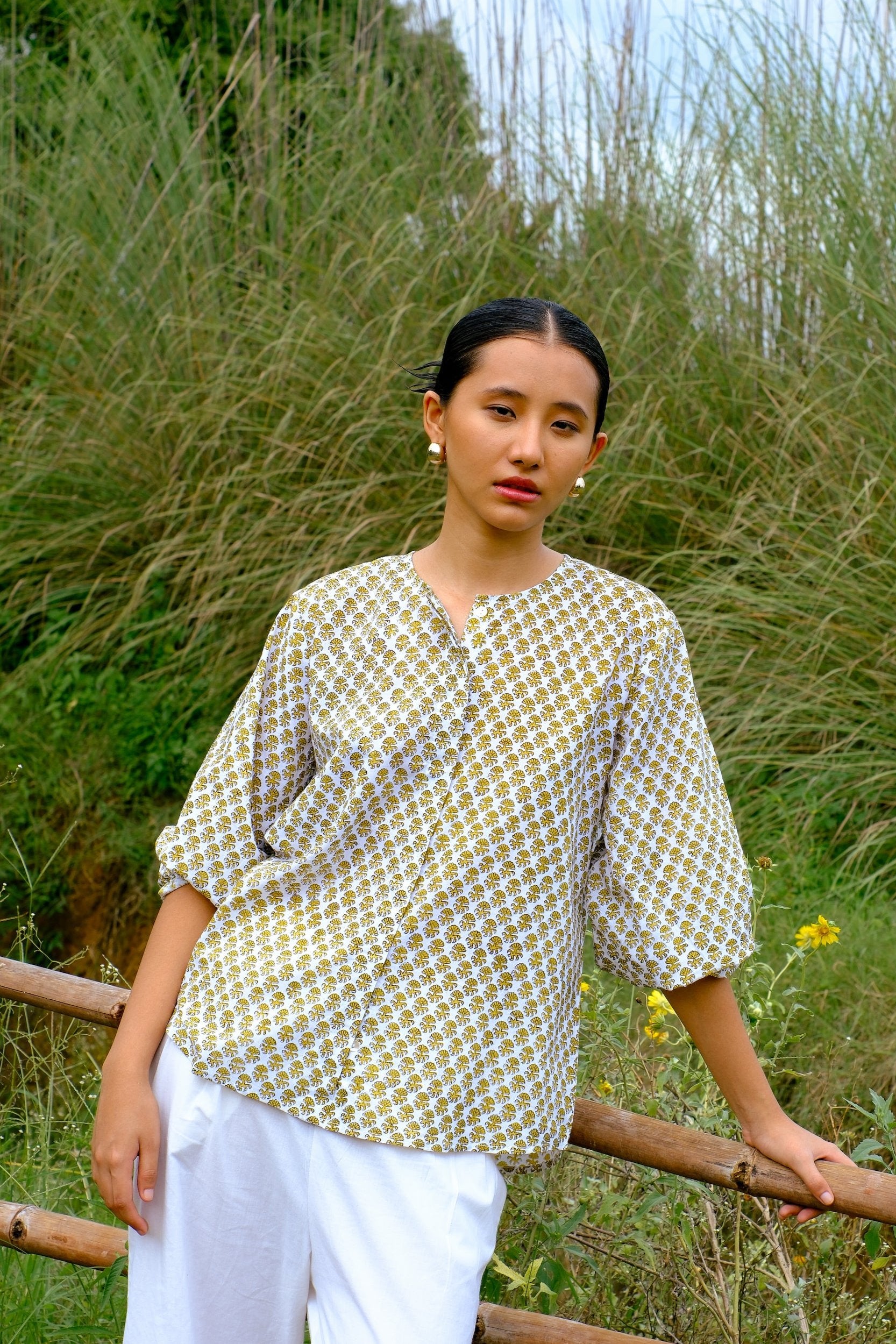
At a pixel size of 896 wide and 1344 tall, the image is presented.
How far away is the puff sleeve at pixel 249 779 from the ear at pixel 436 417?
0.23m

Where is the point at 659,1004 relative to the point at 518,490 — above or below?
below

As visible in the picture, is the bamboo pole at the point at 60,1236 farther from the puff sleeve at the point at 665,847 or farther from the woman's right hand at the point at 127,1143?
the puff sleeve at the point at 665,847

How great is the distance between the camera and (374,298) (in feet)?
15.7

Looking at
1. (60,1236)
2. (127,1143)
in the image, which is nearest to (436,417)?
(127,1143)

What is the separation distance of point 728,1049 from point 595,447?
637 mm

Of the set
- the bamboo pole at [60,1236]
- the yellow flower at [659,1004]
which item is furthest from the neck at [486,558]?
the bamboo pole at [60,1236]

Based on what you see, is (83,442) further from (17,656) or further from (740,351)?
(740,351)

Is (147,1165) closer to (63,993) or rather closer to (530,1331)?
(63,993)

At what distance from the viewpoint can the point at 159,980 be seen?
4.68 ft

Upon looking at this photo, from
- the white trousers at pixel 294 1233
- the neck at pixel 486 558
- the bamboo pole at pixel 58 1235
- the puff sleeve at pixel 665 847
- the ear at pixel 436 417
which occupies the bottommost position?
the bamboo pole at pixel 58 1235

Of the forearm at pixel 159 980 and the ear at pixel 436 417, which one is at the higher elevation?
the ear at pixel 436 417

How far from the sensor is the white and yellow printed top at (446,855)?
1.33 m

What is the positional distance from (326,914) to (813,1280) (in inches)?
38.5

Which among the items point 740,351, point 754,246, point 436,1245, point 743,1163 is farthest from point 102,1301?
point 754,246
